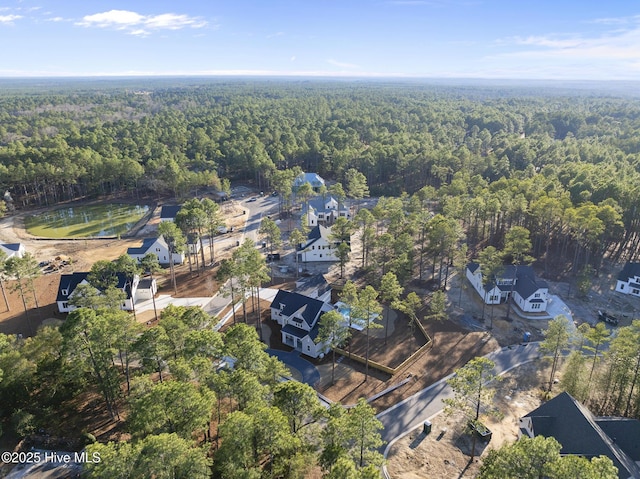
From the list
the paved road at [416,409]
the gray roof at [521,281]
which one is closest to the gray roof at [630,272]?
the gray roof at [521,281]

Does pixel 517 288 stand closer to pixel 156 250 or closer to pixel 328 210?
pixel 328 210

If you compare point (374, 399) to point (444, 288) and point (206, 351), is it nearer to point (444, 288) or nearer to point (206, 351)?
point (206, 351)

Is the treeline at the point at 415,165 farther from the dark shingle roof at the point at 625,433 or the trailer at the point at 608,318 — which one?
the dark shingle roof at the point at 625,433

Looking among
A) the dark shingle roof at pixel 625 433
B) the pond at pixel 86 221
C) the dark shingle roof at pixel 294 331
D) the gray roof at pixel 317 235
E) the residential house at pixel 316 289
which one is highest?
the gray roof at pixel 317 235

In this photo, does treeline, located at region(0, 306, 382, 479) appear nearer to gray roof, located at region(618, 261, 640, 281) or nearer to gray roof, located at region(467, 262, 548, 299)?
gray roof, located at region(467, 262, 548, 299)

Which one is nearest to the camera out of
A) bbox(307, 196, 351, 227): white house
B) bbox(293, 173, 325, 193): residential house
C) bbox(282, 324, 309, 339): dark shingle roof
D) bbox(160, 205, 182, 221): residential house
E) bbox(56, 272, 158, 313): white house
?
bbox(282, 324, 309, 339): dark shingle roof

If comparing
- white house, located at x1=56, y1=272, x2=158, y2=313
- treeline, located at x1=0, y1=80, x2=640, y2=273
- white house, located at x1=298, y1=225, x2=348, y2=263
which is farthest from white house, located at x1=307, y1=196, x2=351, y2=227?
white house, located at x1=56, y1=272, x2=158, y2=313
